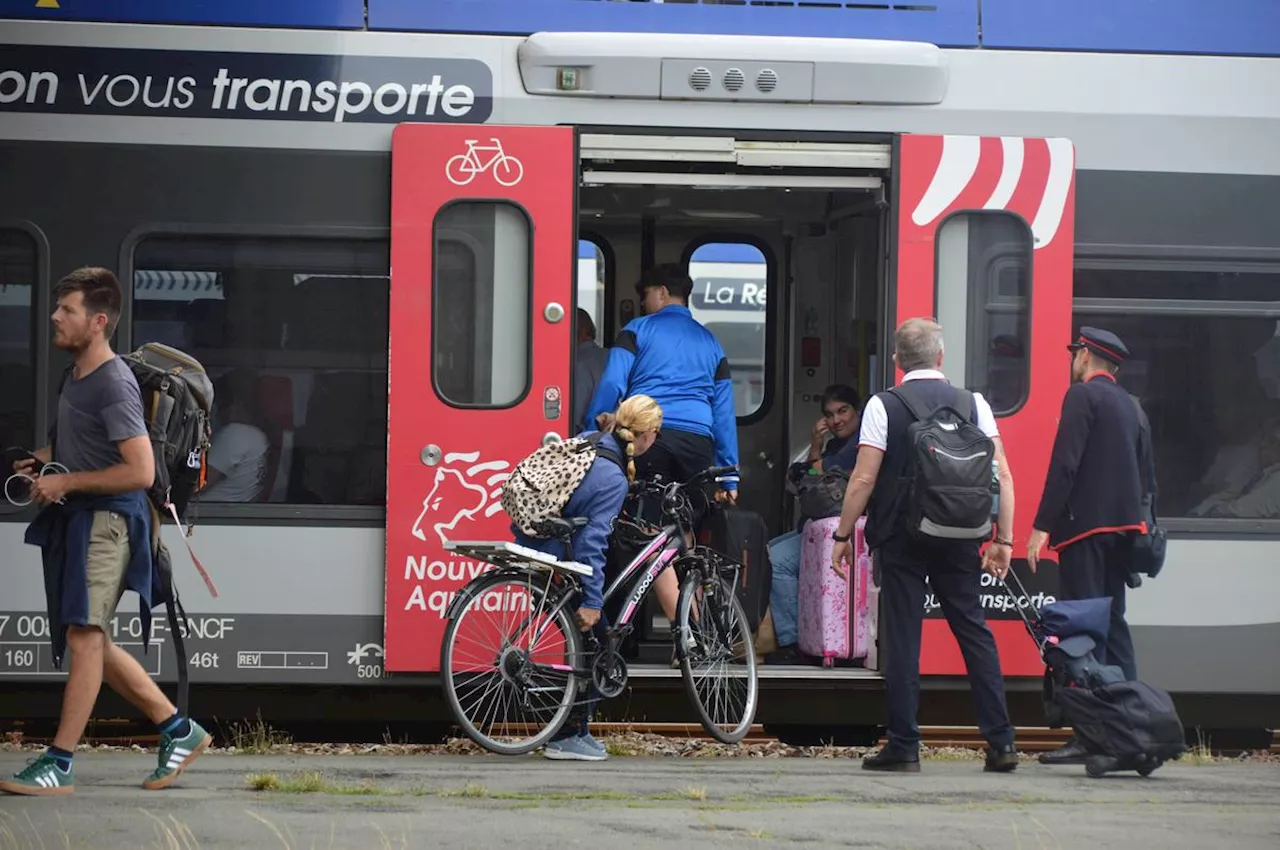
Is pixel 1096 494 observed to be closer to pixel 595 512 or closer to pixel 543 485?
pixel 595 512

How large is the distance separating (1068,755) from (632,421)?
85.0 inches

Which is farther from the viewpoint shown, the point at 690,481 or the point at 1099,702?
the point at 690,481

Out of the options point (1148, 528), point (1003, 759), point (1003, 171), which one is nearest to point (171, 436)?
point (1003, 759)

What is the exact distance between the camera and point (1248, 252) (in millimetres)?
8039

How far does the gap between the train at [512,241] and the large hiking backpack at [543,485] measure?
1.84 feet

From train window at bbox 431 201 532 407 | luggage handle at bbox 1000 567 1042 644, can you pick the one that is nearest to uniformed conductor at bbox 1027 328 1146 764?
luggage handle at bbox 1000 567 1042 644

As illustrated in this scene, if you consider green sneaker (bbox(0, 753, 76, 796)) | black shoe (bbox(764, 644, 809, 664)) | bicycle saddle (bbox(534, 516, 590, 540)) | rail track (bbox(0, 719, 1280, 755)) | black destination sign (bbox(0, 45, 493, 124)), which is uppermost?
black destination sign (bbox(0, 45, 493, 124))

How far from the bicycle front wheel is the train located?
14.3 inches

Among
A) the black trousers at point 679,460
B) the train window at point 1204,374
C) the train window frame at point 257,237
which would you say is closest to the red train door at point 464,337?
the train window frame at point 257,237

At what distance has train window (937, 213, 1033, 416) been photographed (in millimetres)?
7887

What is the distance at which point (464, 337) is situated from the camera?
7.73m

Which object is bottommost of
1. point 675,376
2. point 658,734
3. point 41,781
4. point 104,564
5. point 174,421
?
point 658,734

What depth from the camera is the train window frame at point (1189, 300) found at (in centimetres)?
796

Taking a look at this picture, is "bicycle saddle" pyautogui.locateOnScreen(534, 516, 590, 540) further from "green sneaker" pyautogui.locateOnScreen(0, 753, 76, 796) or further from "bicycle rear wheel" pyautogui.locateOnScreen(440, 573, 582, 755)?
"green sneaker" pyautogui.locateOnScreen(0, 753, 76, 796)
